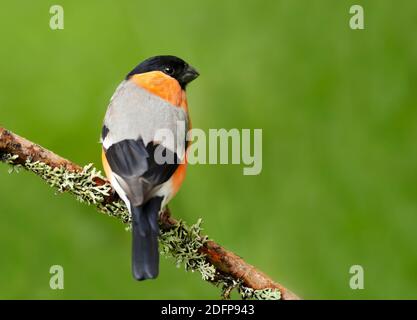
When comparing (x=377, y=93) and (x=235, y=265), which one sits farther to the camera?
(x=377, y=93)

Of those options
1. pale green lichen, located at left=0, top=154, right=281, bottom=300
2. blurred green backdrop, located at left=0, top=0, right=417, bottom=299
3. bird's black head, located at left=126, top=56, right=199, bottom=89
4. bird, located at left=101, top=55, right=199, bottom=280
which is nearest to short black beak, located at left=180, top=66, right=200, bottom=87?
bird's black head, located at left=126, top=56, right=199, bottom=89

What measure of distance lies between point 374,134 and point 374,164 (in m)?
0.16

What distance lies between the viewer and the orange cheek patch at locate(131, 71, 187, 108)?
320 centimetres

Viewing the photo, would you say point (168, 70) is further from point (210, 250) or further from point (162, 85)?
point (210, 250)

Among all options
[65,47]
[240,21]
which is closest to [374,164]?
[240,21]

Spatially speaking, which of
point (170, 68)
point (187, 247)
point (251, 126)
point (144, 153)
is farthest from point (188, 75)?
point (187, 247)

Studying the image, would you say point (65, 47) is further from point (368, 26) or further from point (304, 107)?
point (368, 26)

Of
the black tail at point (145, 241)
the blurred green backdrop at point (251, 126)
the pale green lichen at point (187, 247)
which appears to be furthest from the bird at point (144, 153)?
the blurred green backdrop at point (251, 126)

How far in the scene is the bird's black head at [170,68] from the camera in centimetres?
337

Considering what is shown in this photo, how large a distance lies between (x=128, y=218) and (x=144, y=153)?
10.8 inches

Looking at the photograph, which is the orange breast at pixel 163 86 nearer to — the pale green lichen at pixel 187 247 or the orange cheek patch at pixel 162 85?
the orange cheek patch at pixel 162 85

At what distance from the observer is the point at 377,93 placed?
3.91 m

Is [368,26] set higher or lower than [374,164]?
higher

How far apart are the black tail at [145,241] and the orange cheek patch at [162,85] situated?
2.14 feet
